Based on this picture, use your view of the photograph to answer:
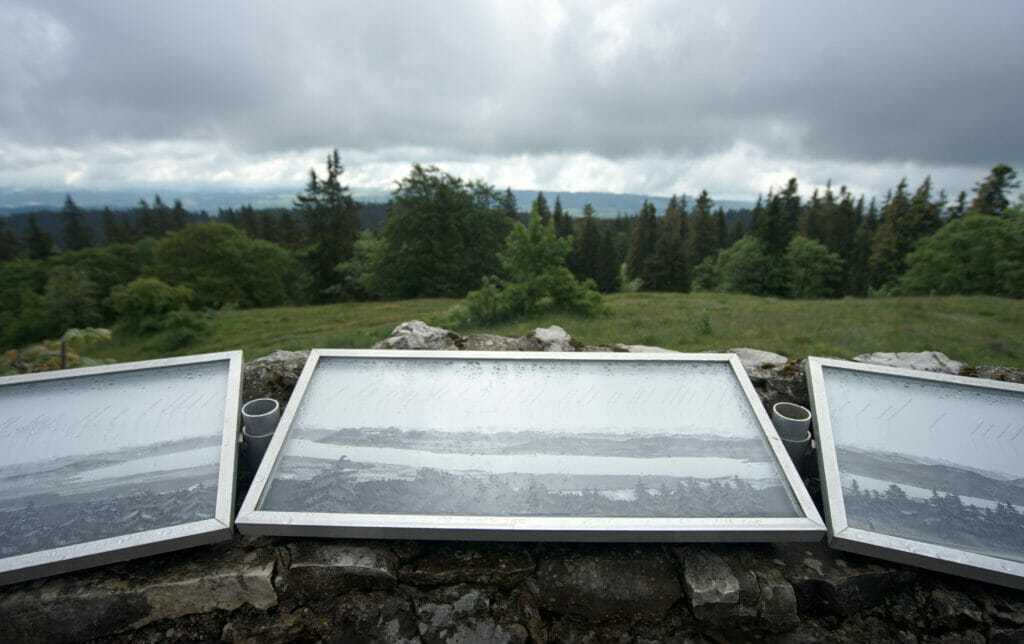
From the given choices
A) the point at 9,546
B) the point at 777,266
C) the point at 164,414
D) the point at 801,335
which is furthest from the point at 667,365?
the point at 777,266

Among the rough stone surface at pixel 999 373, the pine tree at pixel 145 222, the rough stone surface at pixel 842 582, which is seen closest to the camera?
the rough stone surface at pixel 842 582

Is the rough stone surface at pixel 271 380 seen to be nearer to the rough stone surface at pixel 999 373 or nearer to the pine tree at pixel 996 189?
the rough stone surface at pixel 999 373

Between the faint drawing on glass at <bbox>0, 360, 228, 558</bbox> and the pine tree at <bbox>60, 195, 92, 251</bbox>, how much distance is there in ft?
236

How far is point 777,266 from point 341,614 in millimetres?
48421

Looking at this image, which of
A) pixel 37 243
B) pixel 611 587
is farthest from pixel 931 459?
pixel 37 243

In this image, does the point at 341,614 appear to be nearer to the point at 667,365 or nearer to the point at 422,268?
the point at 667,365

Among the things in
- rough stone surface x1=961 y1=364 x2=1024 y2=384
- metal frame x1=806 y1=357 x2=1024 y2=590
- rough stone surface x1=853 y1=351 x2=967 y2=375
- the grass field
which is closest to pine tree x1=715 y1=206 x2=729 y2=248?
the grass field

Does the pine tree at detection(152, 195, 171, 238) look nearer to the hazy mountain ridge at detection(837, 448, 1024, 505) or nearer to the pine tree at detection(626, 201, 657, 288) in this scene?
the pine tree at detection(626, 201, 657, 288)

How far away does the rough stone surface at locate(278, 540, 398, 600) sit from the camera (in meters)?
2.26

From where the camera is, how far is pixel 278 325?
19688 millimetres

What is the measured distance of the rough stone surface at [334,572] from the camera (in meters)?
2.26

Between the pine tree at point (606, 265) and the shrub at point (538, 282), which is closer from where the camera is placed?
the shrub at point (538, 282)

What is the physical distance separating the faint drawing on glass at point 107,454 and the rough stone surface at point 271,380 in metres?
0.59

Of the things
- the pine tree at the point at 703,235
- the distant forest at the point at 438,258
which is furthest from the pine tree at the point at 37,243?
the pine tree at the point at 703,235
